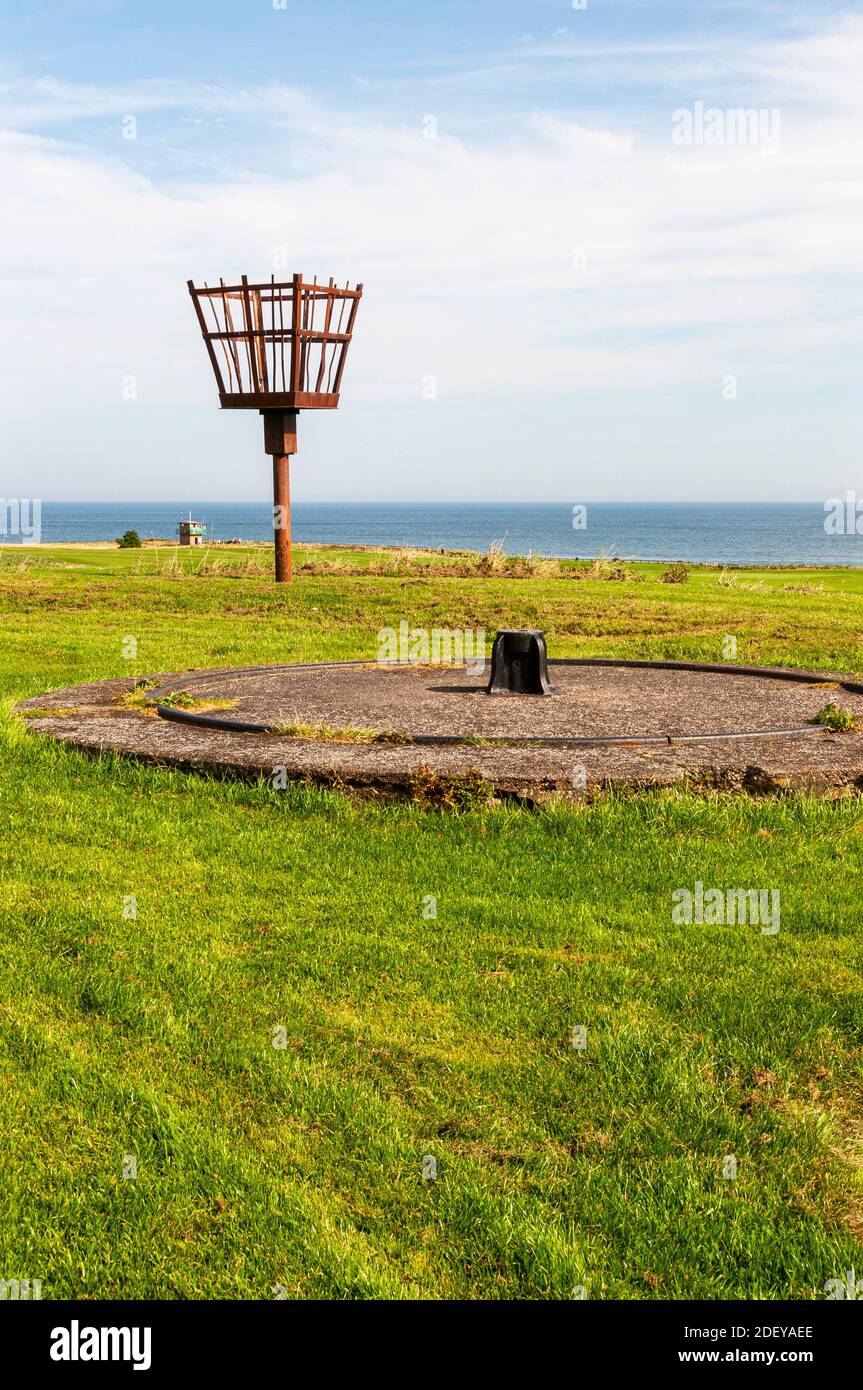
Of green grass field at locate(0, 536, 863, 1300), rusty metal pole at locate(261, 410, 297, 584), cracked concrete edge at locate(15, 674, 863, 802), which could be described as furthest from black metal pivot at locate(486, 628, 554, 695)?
rusty metal pole at locate(261, 410, 297, 584)

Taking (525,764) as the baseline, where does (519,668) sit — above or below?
above

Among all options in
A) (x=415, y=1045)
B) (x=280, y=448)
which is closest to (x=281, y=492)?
(x=280, y=448)

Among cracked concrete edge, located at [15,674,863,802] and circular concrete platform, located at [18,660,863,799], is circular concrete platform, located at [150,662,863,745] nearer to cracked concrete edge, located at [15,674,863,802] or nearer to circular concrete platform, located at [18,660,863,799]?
circular concrete platform, located at [18,660,863,799]

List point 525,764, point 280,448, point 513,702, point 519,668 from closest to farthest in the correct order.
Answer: point 525,764
point 513,702
point 519,668
point 280,448

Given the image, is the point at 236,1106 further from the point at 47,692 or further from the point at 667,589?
the point at 667,589

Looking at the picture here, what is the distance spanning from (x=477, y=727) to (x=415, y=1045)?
3.59 meters

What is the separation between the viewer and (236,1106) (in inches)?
124

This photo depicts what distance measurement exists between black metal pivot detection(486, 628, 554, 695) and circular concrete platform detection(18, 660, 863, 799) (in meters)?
0.18

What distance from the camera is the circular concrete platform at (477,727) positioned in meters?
5.84

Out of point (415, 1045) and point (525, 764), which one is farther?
point (525, 764)

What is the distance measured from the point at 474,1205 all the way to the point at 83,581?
16.7 metres

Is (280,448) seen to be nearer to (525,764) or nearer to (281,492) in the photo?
(281,492)

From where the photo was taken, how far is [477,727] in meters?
6.96

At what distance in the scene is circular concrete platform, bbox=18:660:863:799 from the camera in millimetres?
5836
